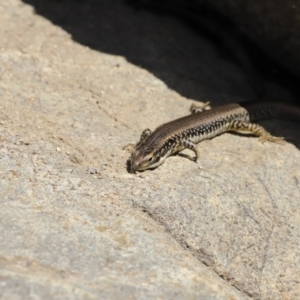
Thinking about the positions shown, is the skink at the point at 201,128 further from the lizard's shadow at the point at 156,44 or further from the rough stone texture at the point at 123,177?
the lizard's shadow at the point at 156,44

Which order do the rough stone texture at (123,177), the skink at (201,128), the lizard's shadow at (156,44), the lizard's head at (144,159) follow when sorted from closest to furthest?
the rough stone texture at (123,177) → the lizard's head at (144,159) → the skink at (201,128) → the lizard's shadow at (156,44)

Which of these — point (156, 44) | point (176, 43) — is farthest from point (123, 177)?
point (176, 43)

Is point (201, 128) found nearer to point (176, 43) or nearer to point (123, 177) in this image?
point (123, 177)

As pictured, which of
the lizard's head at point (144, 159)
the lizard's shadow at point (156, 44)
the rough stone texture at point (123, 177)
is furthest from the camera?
the lizard's shadow at point (156, 44)

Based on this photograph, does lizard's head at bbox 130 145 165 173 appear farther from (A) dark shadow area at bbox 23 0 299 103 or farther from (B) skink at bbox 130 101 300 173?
(A) dark shadow area at bbox 23 0 299 103

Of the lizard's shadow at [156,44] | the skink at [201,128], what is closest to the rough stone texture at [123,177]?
the lizard's shadow at [156,44]

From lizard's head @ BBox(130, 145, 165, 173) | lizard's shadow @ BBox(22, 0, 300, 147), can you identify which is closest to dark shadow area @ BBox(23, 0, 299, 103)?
lizard's shadow @ BBox(22, 0, 300, 147)
